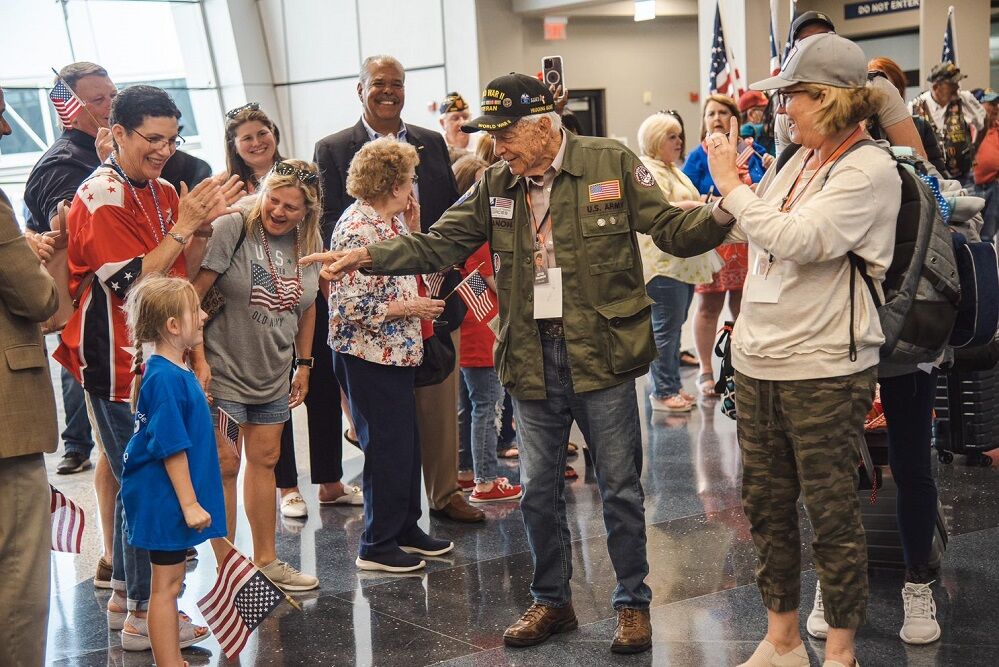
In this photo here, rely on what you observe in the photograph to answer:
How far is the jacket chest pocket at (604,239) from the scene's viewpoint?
3.16 metres

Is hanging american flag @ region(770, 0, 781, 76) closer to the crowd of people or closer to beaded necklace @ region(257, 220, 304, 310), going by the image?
the crowd of people

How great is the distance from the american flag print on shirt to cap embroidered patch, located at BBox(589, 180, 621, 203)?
1.17 m

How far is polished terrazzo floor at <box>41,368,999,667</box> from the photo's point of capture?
3.23 m

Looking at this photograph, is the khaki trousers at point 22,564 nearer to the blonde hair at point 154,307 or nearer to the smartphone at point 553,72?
the blonde hair at point 154,307

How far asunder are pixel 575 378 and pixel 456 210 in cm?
68

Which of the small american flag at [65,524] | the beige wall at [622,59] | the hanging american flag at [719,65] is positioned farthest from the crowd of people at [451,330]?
the beige wall at [622,59]

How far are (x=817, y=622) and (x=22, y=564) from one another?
2152mm

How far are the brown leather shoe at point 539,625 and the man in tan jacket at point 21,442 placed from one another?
1.33 m

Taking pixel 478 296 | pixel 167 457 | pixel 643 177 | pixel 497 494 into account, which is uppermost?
pixel 643 177

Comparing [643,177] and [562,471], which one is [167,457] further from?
[643,177]

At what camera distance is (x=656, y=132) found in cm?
615

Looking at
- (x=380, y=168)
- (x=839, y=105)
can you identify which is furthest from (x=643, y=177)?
(x=380, y=168)

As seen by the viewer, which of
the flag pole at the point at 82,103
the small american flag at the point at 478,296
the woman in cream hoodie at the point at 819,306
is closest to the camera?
the woman in cream hoodie at the point at 819,306

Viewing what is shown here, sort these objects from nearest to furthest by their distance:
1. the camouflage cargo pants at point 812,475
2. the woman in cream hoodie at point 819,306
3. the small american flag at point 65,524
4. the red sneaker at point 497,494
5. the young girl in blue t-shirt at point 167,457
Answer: the woman in cream hoodie at point 819,306 < the camouflage cargo pants at point 812,475 < the young girl in blue t-shirt at point 167,457 < the small american flag at point 65,524 < the red sneaker at point 497,494
